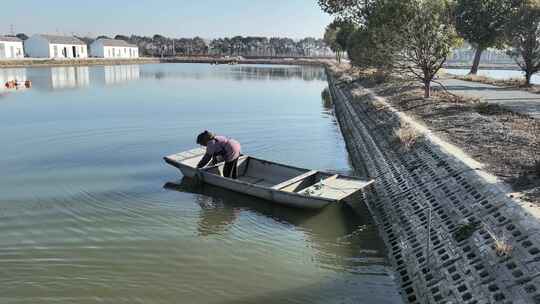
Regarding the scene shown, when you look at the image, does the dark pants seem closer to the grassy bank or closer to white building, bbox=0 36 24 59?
the grassy bank

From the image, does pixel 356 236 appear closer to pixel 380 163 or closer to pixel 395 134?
pixel 380 163

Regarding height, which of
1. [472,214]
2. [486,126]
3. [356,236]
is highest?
[486,126]

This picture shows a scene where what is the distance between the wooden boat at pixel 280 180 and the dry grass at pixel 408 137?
9.26 ft

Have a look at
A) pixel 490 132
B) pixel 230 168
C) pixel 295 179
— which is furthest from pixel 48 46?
pixel 490 132

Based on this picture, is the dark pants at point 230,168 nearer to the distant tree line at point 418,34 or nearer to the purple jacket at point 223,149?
the purple jacket at point 223,149

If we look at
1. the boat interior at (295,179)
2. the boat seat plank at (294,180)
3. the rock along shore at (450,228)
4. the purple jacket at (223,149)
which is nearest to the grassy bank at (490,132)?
the rock along shore at (450,228)

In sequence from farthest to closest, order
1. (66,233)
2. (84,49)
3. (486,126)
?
(84,49) → (486,126) → (66,233)

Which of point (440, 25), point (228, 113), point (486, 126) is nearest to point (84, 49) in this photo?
point (228, 113)

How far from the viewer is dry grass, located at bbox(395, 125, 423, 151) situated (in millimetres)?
15984

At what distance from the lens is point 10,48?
115062 millimetres

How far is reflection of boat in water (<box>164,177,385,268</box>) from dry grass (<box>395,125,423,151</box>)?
10.3 feet

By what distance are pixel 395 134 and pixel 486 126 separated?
121 inches

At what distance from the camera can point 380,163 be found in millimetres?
16875

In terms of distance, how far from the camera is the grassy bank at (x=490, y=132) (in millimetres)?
10742
